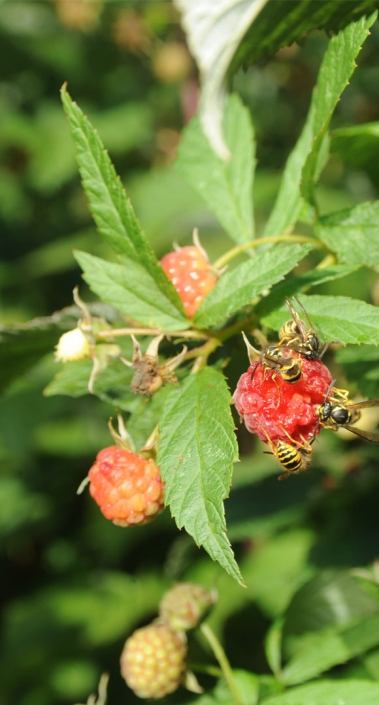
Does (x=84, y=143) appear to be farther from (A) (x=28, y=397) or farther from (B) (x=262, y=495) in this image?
(A) (x=28, y=397)

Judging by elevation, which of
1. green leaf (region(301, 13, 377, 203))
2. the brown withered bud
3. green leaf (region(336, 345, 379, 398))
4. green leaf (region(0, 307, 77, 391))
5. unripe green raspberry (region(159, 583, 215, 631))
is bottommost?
unripe green raspberry (region(159, 583, 215, 631))

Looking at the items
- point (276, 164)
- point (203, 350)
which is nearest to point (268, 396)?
point (203, 350)

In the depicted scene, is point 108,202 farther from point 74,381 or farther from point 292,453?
point 292,453

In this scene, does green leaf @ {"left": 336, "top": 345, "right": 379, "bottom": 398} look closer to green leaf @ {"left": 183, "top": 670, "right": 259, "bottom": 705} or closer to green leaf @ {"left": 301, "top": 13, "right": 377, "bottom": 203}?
green leaf @ {"left": 301, "top": 13, "right": 377, "bottom": 203}

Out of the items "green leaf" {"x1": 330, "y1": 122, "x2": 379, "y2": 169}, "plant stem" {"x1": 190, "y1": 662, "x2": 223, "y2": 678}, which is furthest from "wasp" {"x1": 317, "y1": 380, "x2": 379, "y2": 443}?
"plant stem" {"x1": 190, "y1": 662, "x2": 223, "y2": 678}

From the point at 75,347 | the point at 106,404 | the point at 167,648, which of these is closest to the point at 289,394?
the point at 75,347
